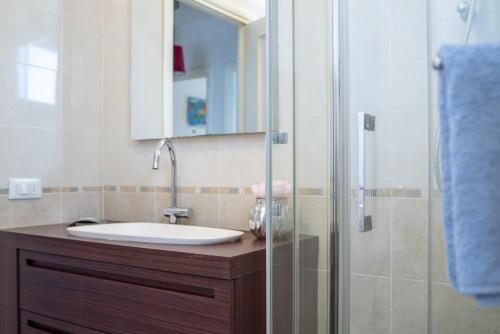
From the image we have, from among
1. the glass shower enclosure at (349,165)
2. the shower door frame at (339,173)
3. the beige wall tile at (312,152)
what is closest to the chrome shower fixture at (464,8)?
the glass shower enclosure at (349,165)

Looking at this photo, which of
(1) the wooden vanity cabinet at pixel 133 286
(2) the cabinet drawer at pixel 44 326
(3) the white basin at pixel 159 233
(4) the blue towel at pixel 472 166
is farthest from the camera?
(2) the cabinet drawer at pixel 44 326

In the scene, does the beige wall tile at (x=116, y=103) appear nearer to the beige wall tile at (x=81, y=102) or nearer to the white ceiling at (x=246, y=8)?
the beige wall tile at (x=81, y=102)

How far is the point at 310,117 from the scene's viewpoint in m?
1.01

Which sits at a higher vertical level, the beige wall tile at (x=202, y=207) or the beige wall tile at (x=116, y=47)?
the beige wall tile at (x=116, y=47)

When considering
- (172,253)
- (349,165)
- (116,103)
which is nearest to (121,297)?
(172,253)

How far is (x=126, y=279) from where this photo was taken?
4.30ft

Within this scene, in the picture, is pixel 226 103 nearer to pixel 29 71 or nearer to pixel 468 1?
pixel 29 71

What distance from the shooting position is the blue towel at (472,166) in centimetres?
58

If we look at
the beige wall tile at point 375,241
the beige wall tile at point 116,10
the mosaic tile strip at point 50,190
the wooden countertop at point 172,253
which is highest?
the beige wall tile at point 116,10

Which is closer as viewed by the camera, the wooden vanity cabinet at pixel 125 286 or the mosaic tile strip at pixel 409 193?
the mosaic tile strip at pixel 409 193

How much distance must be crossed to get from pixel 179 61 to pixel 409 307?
132 cm

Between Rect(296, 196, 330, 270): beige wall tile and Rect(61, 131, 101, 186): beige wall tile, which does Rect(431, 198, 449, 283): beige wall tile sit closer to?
Rect(296, 196, 330, 270): beige wall tile

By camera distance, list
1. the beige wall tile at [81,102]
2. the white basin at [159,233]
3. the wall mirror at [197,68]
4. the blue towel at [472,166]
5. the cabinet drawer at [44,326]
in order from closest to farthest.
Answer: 1. the blue towel at [472,166]
2. the white basin at [159,233]
3. the cabinet drawer at [44,326]
4. the wall mirror at [197,68]
5. the beige wall tile at [81,102]

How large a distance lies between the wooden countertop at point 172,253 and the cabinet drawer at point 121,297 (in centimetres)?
2
